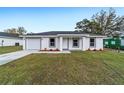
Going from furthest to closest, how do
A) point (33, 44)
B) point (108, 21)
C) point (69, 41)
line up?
point (108, 21)
point (33, 44)
point (69, 41)

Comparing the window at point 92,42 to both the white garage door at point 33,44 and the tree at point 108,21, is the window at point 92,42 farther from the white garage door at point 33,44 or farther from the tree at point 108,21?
the tree at point 108,21

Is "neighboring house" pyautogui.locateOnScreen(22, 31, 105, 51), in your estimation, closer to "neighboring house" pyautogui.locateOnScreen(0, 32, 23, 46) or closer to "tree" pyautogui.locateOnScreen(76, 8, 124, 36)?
"neighboring house" pyautogui.locateOnScreen(0, 32, 23, 46)

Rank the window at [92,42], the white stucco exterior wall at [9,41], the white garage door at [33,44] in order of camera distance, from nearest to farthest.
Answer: the window at [92,42] → the white garage door at [33,44] → the white stucco exterior wall at [9,41]

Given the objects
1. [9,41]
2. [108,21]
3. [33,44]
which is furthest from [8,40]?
[108,21]

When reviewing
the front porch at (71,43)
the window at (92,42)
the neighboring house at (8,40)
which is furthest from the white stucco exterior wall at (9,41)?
the window at (92,42)

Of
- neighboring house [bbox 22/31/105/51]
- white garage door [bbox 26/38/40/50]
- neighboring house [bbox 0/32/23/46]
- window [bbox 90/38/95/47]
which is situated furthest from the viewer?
neighboring house [bbox 0/32/23/46]

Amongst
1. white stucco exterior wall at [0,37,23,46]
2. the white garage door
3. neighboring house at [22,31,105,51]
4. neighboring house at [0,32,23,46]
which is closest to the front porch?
neighboring house at [22,31,105,51]

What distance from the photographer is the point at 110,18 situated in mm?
47688

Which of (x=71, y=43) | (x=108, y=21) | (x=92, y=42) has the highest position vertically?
(x=108, y=21)

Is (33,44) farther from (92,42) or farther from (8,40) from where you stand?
(8,40)
